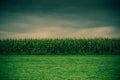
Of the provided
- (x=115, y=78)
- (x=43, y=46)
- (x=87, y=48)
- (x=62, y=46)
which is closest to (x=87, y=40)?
(x=87, y=48)

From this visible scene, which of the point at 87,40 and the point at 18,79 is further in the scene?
the point at 87,40

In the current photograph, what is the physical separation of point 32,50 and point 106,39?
19.0ft

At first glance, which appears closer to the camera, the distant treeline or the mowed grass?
the mowed grass

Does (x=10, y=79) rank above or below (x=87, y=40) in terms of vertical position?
below

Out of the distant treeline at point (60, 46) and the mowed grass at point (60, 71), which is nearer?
the mowed grass at point (60, 71)

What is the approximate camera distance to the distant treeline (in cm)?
1747

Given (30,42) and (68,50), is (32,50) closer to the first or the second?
(30,42)

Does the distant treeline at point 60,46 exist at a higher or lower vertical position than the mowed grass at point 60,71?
higher

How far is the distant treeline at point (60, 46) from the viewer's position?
17469mm

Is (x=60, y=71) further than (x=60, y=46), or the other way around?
(x=60, y=46)

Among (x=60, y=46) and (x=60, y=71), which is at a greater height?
(x=60, y=46)

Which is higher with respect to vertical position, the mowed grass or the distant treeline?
the distant treeline

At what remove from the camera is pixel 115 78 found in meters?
5.32

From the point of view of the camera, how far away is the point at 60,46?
1759 cm
